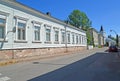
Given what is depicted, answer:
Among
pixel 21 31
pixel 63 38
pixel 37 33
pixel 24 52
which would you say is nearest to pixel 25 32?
pixel 21 31

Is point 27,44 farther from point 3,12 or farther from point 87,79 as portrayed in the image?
point 87,79

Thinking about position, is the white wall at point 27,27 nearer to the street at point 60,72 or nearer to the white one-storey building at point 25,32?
the white one-storey building at point 25,32

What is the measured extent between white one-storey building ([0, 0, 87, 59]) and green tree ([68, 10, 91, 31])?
3893cm

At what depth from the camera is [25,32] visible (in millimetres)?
22750

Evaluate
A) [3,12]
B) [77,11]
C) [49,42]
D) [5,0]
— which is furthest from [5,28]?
[77,11]

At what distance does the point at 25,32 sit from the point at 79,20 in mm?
52973

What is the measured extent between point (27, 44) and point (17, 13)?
13.8ft

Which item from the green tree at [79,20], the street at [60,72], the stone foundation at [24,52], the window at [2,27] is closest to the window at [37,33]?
the stone foundation at [24,52]

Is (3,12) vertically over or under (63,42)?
over

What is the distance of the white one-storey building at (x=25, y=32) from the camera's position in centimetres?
1908

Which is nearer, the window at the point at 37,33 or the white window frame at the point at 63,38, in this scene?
the window at the point at 37,33

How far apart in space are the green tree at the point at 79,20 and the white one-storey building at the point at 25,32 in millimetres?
38935

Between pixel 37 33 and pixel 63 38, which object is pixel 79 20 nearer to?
pixel 63 38

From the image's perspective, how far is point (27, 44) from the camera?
76.1ft
